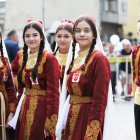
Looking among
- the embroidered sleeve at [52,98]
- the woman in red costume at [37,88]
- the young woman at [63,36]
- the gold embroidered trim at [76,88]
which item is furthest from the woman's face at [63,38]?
the gold embroidered trim at [76,88]

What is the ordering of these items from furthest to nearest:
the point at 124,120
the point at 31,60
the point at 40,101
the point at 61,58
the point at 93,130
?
the point at 124,120, the point at 61,58, the point at 31,60, the point at 40,101, the point at 93,130

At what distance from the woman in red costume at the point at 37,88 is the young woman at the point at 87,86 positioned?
36cm

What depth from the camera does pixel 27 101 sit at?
4.93 m

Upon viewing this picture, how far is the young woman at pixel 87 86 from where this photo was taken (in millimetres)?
4039

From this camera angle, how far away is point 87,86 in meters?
4.16

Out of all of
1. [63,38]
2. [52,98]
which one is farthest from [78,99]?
[63,38]

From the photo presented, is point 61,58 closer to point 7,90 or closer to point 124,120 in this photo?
point 7,90

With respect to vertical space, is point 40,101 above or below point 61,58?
below

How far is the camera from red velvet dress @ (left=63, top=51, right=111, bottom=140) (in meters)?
4.04

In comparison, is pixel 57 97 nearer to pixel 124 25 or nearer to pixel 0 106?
pixel 0 106

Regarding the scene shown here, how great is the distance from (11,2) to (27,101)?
Result: 96.2 feet

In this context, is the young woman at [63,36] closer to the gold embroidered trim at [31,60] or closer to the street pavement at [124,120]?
the gold embroidered trim at [31,60]

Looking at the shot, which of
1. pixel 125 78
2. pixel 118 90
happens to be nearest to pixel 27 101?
pixel 125 78

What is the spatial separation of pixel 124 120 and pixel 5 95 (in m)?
4.75
